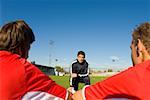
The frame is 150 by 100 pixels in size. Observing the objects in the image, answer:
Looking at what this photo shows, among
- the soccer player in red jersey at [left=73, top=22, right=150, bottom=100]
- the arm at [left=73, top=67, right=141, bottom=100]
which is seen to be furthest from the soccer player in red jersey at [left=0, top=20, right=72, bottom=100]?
the arm at [left=73, top=67, right=141, bottom=100]

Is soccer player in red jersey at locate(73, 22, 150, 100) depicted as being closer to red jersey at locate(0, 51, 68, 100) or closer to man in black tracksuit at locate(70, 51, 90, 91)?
red jersey at locate(0, 51, 68, 100)

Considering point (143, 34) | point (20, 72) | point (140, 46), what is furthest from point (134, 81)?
point (20, 72)

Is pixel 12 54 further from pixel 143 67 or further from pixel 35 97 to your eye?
pixel 143 67

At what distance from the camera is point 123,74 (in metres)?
3.17

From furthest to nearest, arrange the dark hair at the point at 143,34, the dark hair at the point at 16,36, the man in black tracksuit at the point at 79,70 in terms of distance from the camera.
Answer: the man in black tracksuit at the point at 79,70 < the dark hair at the point at 16,36 < the dark hair at the point at 143,34

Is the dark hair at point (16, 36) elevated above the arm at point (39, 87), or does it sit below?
above

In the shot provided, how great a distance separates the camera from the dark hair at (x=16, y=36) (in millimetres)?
3619

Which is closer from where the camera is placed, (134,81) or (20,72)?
(134,81)

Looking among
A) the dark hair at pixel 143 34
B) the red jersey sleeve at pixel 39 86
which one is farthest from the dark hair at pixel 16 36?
the dark hair at pixel 143 34

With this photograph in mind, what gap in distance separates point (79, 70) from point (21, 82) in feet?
42.4

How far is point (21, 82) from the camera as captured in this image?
3.36 meters

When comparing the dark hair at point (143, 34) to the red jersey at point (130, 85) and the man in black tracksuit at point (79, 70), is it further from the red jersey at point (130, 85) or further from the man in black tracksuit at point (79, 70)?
the man in black tracksuit at point (79, 70)

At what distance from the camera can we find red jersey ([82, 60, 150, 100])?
10.2 feet

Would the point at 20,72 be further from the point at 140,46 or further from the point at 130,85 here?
the point at 140,46
